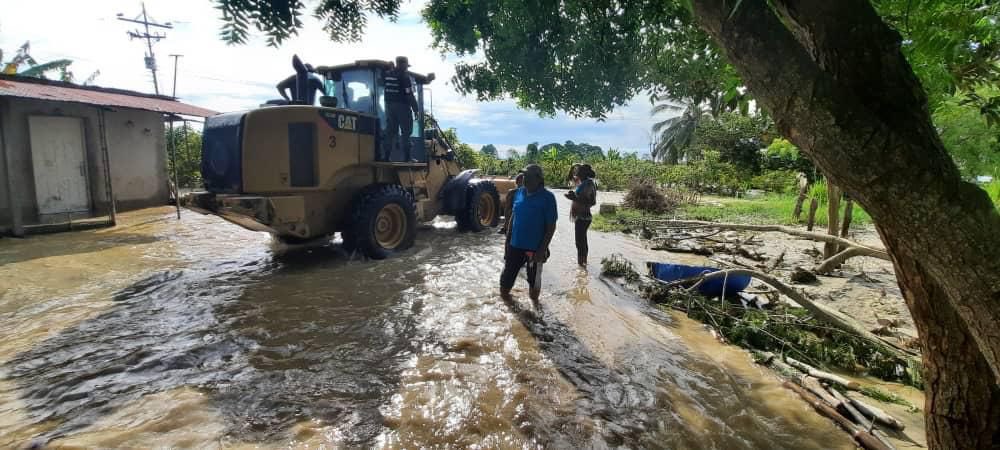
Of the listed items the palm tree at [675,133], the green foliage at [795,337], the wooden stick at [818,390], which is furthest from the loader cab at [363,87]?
Answer: the palm tree at [675,133]

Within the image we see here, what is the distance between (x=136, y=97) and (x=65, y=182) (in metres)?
2.62

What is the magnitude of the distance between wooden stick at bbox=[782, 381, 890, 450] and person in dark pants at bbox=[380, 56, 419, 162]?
5952 millimetres

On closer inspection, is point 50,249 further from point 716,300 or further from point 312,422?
point 716,300

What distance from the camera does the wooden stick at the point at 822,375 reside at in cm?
355

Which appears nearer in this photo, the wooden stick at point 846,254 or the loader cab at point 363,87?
the wooden stick at point 846,254

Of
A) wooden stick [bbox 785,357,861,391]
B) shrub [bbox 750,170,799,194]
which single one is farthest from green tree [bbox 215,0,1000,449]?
shrub [bbox 750,170,799,194]

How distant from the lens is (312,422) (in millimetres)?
2820

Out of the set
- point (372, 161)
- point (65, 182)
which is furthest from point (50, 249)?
point (372, 161)

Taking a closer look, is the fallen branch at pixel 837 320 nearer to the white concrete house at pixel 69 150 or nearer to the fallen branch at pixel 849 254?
the fallen branch at pixel 849 254

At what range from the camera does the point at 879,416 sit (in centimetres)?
309

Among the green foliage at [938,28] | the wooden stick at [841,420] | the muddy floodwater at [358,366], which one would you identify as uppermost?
the green foliage at [938,28]

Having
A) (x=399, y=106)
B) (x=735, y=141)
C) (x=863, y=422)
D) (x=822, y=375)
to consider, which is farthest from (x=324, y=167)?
(x=735, y=141)

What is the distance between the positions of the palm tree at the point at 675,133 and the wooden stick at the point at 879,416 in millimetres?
32369

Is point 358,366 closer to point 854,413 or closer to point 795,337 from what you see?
point 854,413
